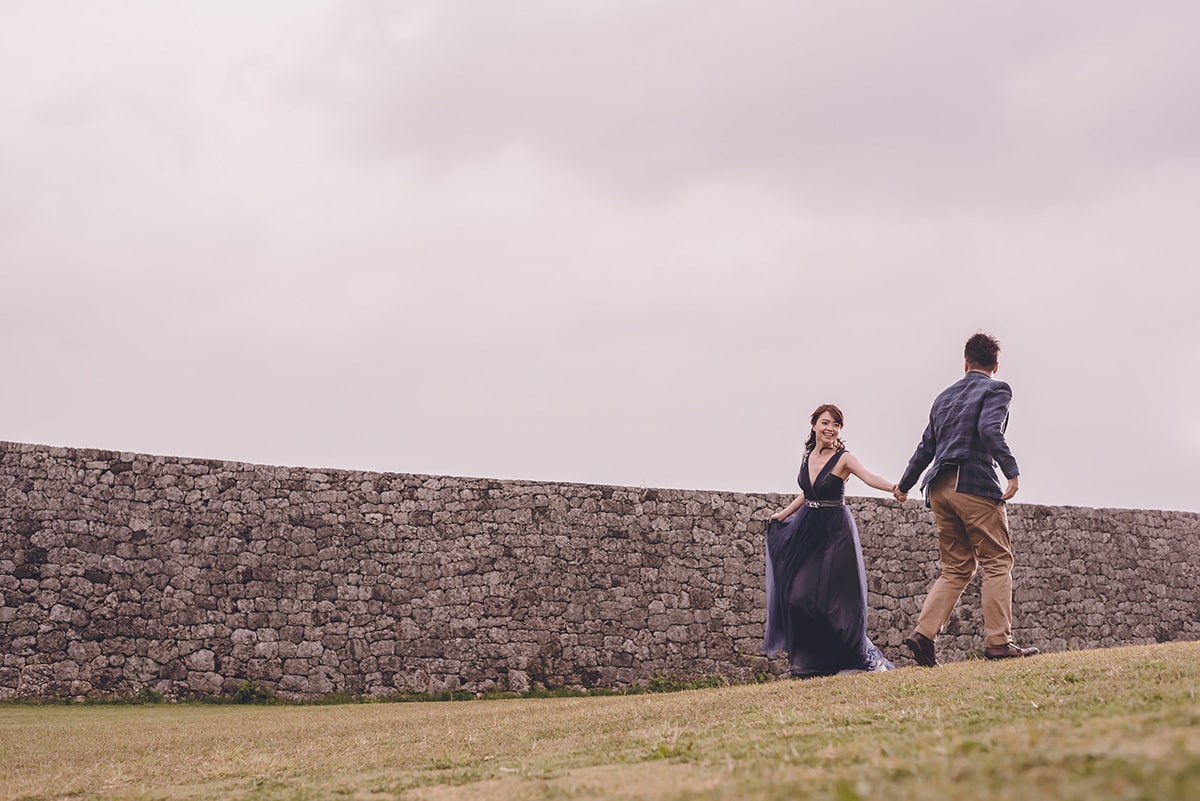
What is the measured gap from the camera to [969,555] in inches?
297

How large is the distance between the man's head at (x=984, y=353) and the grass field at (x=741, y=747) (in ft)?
6.68

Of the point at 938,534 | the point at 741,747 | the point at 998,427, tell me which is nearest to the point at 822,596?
the point at 938,534

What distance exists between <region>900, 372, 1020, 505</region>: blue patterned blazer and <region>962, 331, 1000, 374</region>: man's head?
0.28ft

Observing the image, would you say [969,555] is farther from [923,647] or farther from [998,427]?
[998,427]

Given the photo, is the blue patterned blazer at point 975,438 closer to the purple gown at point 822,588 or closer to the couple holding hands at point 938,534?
the couple holding hands at point 938,534

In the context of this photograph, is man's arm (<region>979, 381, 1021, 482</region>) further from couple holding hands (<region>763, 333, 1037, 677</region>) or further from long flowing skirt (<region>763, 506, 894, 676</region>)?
long flowing skirt (<region>763, 506, 894, 676</region>)

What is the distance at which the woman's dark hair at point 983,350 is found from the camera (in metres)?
7.70

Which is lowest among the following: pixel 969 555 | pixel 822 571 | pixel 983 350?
pixel 822 571

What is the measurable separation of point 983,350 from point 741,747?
4.47m

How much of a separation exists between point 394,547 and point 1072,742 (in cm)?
934

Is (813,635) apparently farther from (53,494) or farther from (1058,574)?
(1058,574)

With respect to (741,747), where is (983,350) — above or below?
above

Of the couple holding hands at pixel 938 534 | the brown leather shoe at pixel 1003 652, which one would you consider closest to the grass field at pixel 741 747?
the brown leather shoe at pixel 1003 652

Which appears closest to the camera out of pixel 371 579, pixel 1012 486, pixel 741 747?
pixel 741 747
